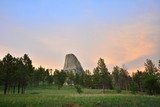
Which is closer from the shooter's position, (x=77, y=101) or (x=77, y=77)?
(x=77, y=101)

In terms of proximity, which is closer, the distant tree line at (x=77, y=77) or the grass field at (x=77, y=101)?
the grass field at (x=77, y=101)

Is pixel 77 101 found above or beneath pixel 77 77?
beneath

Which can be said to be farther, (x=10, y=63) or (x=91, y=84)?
(x=91, y=84)

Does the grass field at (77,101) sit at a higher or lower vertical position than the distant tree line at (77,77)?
lower

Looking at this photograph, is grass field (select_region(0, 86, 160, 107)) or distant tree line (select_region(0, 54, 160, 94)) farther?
distant tree line (select_region(0, 54, 160, 94))

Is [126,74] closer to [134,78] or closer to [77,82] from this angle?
[134,78]

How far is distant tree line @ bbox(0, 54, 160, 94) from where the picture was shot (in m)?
93.8

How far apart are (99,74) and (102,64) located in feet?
19.6

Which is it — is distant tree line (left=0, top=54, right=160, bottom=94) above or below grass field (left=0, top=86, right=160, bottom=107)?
above

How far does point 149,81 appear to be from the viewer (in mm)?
100312

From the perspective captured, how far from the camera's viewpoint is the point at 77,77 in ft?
583

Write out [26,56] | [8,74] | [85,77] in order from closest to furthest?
[8,74], [26,56], [85,77]

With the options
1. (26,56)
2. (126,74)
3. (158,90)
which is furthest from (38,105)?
(126,74)

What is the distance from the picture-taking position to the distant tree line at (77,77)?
93.8 meters
